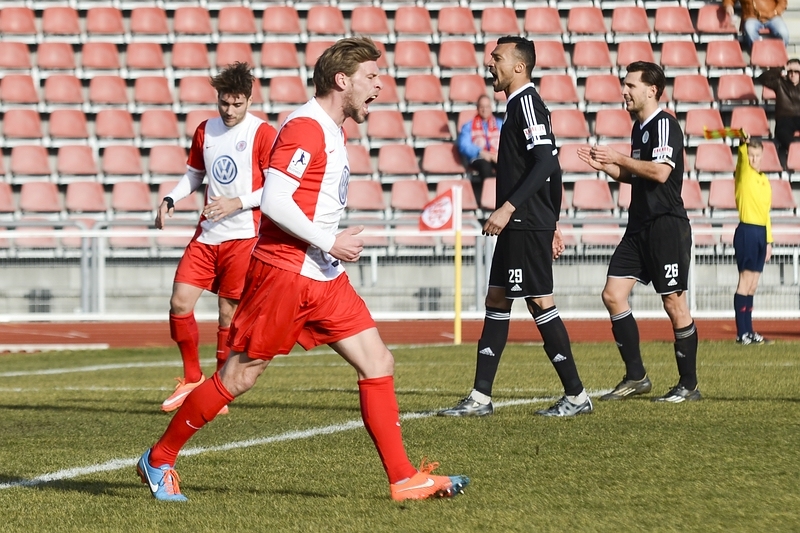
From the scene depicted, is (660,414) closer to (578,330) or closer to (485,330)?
(485,330)

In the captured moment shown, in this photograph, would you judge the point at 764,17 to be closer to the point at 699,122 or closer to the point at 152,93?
A: the point at 699,122

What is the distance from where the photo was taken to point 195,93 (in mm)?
18594

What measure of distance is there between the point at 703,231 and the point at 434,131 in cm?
515

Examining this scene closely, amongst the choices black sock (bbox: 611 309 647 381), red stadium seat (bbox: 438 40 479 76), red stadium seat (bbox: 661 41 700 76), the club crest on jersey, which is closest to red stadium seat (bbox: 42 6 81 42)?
red stadium seat (bbox: 438 40 479 76)

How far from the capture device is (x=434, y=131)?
1812 cm

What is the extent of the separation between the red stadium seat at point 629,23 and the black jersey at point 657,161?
12.4 meters

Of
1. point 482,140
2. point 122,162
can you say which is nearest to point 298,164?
point 482,140

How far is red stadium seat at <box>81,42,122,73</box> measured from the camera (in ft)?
61.8

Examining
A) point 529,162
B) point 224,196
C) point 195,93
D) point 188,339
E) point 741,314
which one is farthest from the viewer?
point 195,93

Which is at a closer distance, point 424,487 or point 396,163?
point 424,487

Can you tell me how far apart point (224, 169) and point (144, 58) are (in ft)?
40.1

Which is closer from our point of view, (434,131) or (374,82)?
(374,82)

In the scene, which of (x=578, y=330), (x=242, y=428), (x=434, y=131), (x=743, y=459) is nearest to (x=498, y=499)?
(x=743, y=459)

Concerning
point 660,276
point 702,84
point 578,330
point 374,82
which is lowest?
point 578,330
